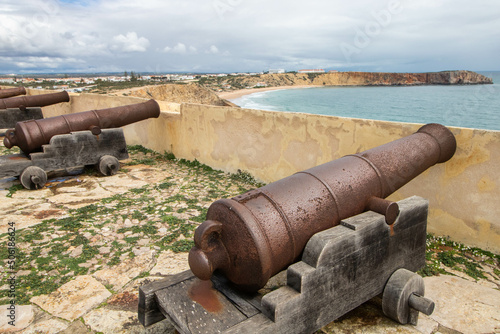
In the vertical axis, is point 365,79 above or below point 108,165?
above

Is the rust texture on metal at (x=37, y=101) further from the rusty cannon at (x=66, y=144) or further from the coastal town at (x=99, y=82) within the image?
the coastal town at (x=99, y=82)

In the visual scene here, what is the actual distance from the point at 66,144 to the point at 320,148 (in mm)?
3693

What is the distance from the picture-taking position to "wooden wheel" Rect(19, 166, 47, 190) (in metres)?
4.93

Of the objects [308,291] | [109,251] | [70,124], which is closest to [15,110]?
[70,124]

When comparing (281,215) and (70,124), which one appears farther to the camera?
(70,124)

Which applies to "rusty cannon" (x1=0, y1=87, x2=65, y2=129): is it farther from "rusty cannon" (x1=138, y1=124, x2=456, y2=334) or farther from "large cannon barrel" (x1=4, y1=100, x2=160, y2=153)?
"rusty cannon" (x1=138, y1=124, x2=456, y2=334)

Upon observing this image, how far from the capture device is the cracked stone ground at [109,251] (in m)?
2.34

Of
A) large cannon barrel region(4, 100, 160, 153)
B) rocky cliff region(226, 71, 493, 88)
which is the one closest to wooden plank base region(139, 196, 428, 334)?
large cannon barrel region(4, 100, 160, 153)

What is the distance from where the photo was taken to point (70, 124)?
18.2ft

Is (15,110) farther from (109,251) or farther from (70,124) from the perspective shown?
(109,251)

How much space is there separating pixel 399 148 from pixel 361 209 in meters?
0.72

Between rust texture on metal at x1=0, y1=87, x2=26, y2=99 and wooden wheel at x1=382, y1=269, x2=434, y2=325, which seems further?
rust texture on metal at x1=0, y1=87, x2=26, y2=99

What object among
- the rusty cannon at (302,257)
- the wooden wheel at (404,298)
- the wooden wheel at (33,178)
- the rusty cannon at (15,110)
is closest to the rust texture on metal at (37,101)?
the rusty cannon at (15,110)

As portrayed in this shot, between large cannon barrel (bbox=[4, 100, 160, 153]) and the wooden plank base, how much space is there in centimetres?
422
